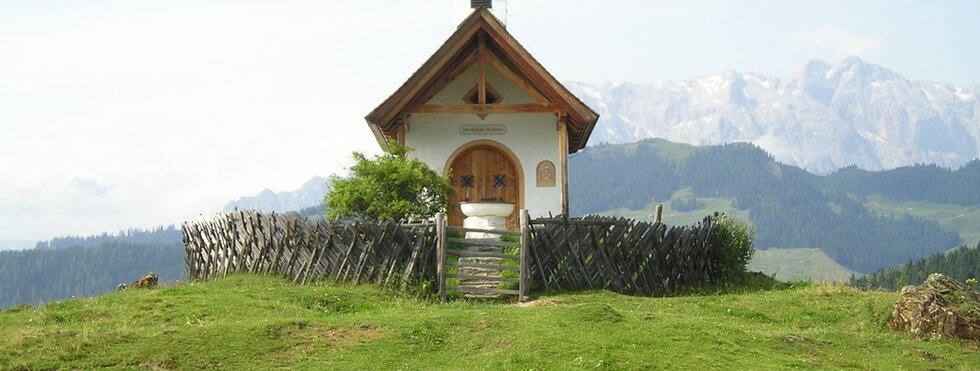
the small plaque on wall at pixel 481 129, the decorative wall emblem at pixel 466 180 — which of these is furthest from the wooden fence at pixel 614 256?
the decorative wall emblem at pixel 466 180

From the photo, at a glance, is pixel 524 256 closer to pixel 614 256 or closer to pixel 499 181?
pixel 614 256

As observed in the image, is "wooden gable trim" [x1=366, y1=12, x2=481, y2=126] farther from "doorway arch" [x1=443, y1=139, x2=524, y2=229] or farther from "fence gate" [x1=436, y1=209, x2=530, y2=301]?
"fence gate" [x1=436, y1=209, x2=530, y2=301]

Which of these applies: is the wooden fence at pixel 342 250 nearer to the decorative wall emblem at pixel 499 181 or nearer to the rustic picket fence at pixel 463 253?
the rustic picket fence at pixel 463 253

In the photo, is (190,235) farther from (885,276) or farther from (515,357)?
(885,276)

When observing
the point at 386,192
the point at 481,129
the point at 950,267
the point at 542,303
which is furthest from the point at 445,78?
the point at 950,267

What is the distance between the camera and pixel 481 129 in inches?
1361

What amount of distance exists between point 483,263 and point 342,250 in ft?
9.82

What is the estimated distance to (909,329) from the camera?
71.6ft

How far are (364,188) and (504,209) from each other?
3.47 m

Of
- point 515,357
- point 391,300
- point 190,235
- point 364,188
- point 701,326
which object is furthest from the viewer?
point 190,235

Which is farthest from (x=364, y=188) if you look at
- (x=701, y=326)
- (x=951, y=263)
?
(x=951, y=263)

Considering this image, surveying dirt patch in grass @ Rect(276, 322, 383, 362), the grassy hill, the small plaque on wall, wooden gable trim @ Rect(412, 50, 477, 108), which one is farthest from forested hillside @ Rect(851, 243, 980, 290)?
dirt patch in grass @ Rect(276, 322, 383, 362)

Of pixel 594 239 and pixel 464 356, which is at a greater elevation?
pixel 594 239

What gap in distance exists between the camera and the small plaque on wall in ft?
113
